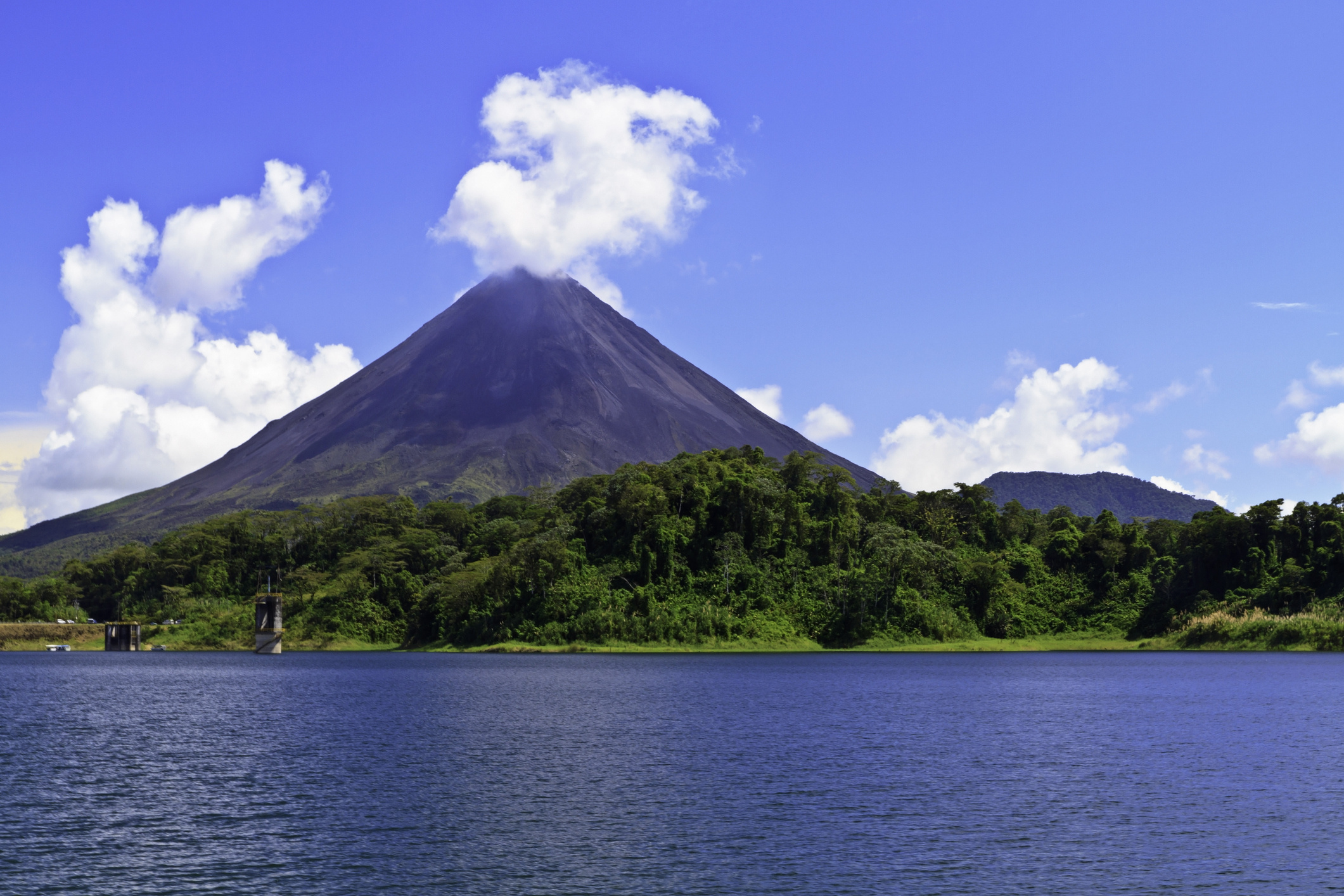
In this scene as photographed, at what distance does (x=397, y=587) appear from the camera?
165 meters

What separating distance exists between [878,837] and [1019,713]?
115 ft

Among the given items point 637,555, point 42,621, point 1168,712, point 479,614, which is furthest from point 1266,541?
point 42,621

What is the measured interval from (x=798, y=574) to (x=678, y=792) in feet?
359

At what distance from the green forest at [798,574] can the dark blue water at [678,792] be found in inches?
2407

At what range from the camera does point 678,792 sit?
36.9 m

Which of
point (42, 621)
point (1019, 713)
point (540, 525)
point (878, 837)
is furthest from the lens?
point (42, 621)

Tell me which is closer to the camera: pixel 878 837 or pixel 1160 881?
pixel 1160 881

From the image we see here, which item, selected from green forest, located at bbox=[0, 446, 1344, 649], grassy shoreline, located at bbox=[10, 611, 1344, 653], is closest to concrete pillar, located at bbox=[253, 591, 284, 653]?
green forest, located at bbox=[0, 446, 1344, 649]

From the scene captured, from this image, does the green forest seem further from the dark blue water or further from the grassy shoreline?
the dark blue water

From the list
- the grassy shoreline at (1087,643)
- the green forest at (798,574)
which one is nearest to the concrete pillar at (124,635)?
the green forest at (798,574)

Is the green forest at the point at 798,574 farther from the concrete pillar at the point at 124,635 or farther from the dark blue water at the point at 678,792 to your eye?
the dark blue water at the point at 678,792

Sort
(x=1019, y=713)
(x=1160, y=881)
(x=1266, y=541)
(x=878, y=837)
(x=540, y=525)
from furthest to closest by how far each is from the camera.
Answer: (x=540, y=525) < (x=1266, y=541) < (x=1019, y=713) < (x=878, y=837) < (x=1160, y=881)

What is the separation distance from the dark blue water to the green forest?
6113 cm

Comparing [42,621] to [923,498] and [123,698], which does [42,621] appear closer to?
[123,698]
